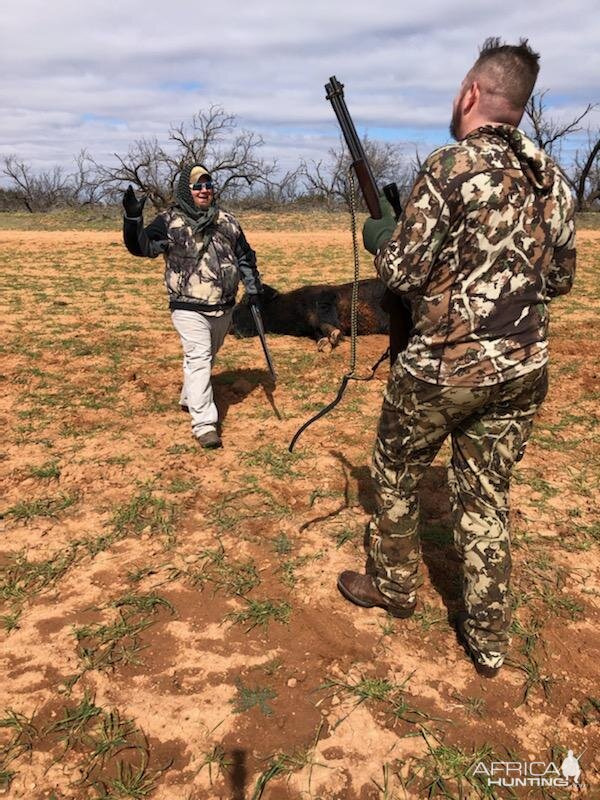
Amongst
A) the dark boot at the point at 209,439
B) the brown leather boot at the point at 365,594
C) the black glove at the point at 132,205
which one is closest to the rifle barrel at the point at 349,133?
the black glove at the point at 132,205

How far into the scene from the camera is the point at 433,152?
196 cm

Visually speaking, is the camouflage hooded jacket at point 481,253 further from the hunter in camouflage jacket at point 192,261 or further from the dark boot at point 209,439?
the dark boot at point 209,439

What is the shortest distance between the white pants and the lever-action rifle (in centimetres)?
190

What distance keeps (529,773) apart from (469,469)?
1.06 metres

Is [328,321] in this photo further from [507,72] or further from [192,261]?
[507,72]

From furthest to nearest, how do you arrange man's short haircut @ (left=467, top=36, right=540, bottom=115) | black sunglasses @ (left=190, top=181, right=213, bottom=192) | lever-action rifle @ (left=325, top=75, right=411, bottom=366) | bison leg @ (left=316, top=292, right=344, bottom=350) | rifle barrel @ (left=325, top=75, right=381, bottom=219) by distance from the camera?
1. bison leg @ (left=316, top=292, right=344, bottom=350)
2. black sunglasses @ (left=190, top=181, right=213, bottom=192)
3. rifle barrel @ (left=325, top=75, right=381, bottom=219)
4. lever-action rifle @ (left=325, top=75, right=411, bottom=366)
5. man's short haircut @ (left=467, top=36, right=540, bottom=115)

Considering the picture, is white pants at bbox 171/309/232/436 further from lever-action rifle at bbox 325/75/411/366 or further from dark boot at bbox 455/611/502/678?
dark boot at bbox 455/611/502/678

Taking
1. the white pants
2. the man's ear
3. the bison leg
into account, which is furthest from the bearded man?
the bison leg

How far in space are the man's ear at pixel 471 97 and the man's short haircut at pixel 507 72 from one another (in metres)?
0.02

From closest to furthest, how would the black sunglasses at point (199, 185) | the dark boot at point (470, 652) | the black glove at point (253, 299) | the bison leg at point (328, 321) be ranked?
the dark boot at point (470, 652), the black sunglasses at point (199, 185), the black glove at point (253, 299), the bison leg at point (328, 321)

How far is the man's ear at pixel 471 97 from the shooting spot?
194 centimetres

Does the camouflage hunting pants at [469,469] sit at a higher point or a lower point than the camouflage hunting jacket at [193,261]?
lower

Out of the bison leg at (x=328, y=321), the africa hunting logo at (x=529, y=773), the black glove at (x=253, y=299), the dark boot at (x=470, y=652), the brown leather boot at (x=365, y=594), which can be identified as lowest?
the africa hunting logo at (x=529, y=773)

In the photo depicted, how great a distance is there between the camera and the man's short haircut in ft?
6.12
